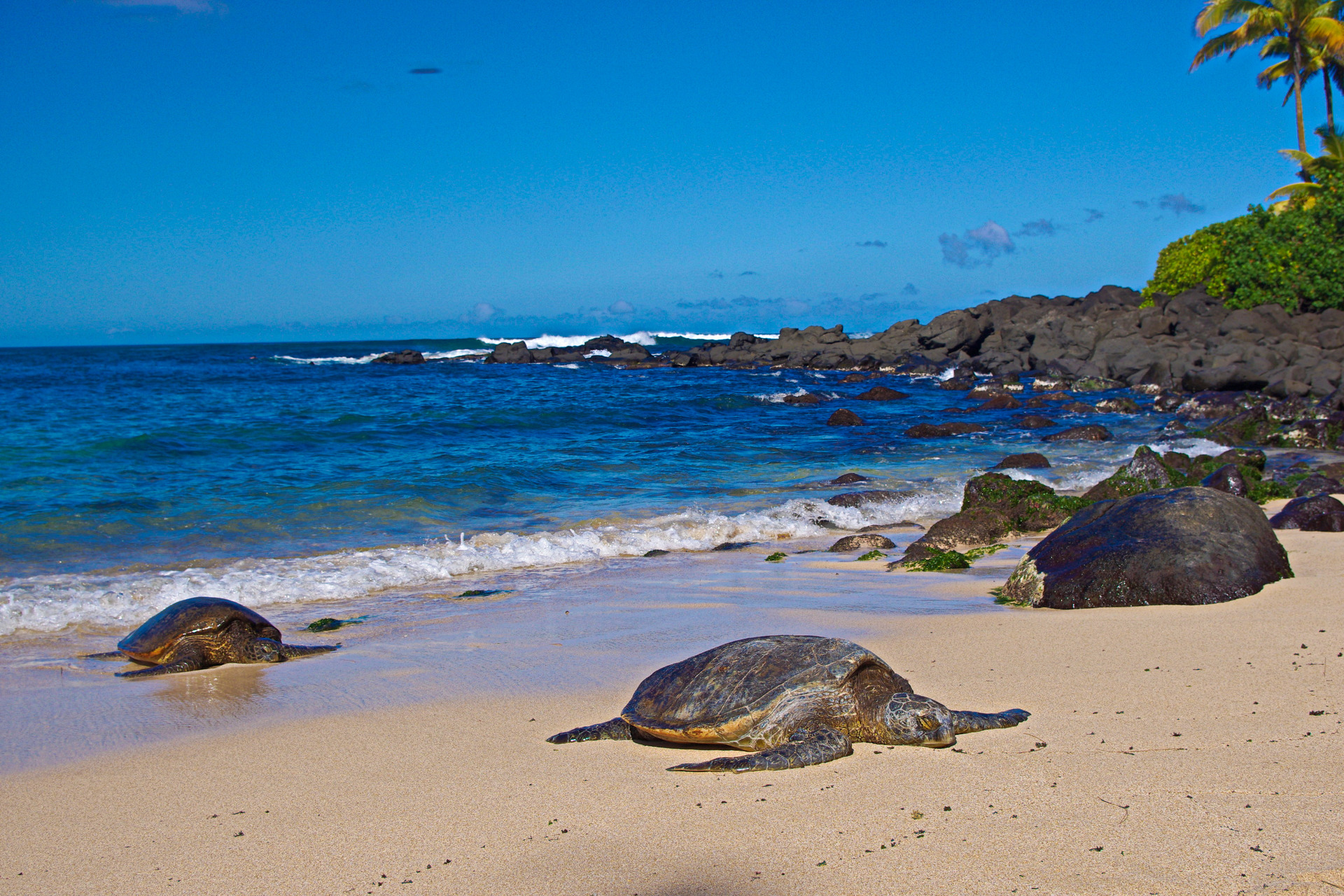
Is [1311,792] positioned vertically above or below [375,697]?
above

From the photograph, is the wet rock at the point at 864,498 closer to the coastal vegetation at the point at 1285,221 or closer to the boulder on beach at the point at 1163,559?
the boulder on beach at the point at 1163,559

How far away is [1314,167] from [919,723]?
36.9 m

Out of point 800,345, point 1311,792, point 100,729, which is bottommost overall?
point 100,729

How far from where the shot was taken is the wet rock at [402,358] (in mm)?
55594

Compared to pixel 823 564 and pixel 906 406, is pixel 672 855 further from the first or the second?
pixel 906 406

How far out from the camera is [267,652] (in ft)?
20.1

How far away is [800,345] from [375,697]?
144 ft

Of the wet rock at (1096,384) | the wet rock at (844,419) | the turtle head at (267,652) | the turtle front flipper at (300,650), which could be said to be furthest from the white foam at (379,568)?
the wet rock at (1096,384)

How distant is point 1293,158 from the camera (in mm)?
33125

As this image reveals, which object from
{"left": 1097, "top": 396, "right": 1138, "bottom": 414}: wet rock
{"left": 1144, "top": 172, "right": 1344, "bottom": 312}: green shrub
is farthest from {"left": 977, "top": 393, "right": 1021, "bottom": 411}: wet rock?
{"left": 1144, "top": 172, "right": 1344, "bottom": 312}: green shrub

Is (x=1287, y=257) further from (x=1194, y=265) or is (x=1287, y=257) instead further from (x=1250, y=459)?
(x=1250, y=459)

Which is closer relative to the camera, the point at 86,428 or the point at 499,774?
the point at 499,774

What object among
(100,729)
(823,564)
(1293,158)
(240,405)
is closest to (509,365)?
(240,405)

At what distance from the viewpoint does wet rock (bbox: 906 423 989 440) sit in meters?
20.3
